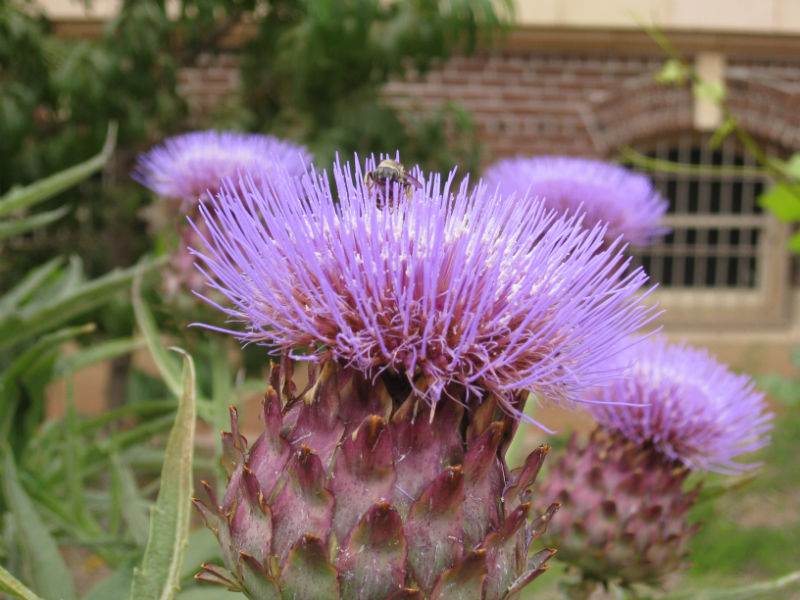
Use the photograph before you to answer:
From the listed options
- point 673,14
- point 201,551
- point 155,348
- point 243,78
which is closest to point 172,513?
point 201,551

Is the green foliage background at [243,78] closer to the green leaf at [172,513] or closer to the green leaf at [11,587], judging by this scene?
the green leaf at [172,513]

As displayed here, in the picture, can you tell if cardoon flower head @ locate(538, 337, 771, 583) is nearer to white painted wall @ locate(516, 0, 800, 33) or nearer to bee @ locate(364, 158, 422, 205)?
bee @ locate(364, 158, 422, 205)

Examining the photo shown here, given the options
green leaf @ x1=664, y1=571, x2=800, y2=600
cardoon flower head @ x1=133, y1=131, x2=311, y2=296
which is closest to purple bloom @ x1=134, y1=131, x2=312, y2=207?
cardoon flower head @ x1=133, y1=131, x2=311, y2=296

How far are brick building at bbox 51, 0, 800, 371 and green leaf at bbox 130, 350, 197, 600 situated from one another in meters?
2.96

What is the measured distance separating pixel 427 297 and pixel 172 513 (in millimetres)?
299

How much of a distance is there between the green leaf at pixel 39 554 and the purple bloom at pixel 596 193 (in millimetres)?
816

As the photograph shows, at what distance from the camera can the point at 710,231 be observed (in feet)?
13.9

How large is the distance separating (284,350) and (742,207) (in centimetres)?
411

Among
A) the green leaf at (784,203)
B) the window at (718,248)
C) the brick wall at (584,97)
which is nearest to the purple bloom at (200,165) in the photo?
the green leaf at (784,203)

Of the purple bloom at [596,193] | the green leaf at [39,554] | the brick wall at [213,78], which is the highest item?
the brick wall at [213,78]

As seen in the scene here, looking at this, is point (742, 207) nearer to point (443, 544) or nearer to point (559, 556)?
point (559, 556)

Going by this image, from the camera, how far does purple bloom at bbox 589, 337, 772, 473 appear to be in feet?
3.22

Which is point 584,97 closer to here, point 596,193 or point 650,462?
point 596,193

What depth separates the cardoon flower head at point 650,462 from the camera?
98 centimetres
